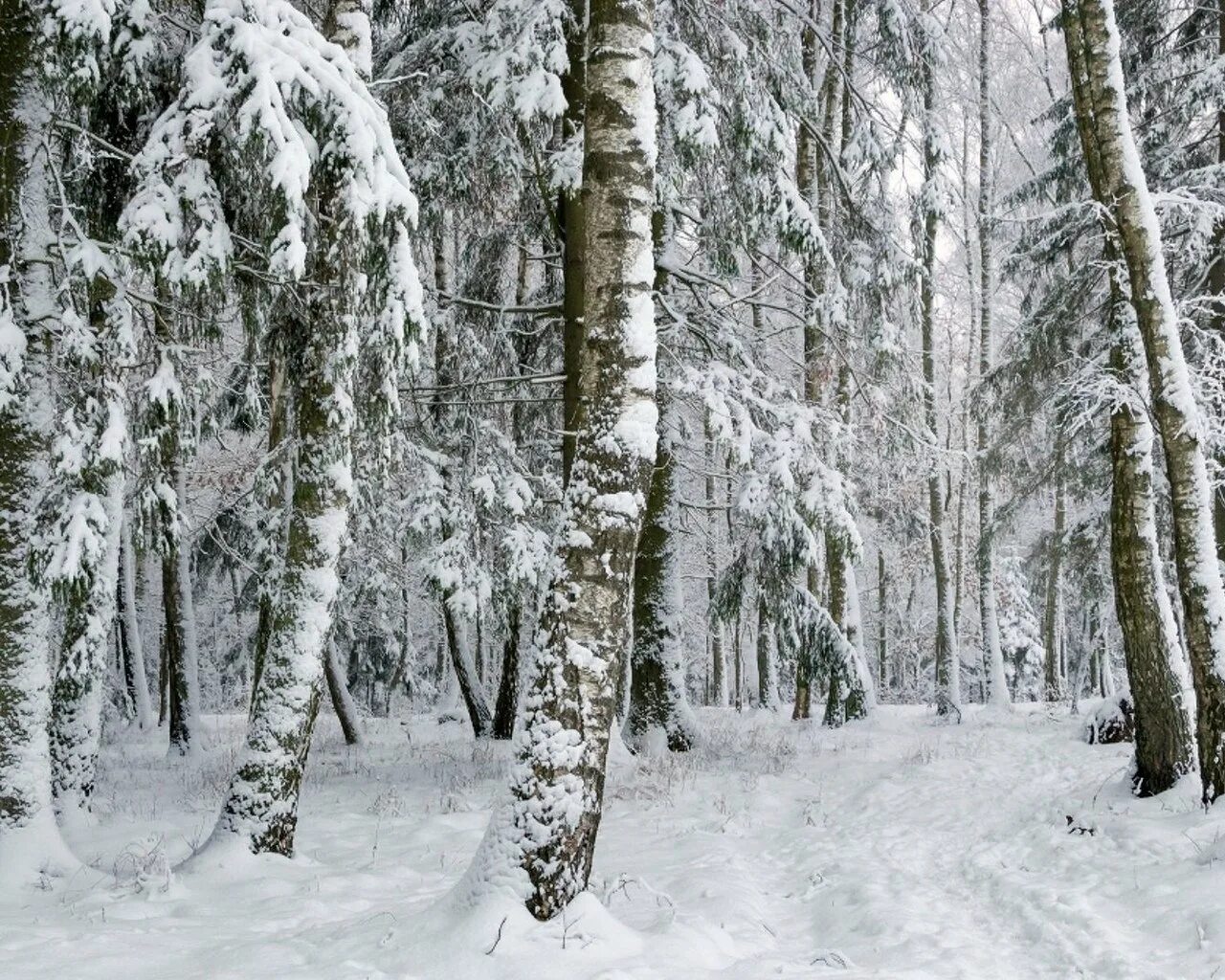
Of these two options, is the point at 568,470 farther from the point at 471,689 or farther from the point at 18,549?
the point at 471,689

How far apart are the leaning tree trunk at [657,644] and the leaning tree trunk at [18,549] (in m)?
5.74

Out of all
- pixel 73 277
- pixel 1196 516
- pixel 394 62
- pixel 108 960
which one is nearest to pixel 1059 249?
pixel 1196 516

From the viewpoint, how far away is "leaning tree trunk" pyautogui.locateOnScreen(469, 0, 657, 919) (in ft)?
13.1

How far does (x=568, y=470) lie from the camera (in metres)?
8.45

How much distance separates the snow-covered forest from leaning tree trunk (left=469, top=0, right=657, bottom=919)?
20mm

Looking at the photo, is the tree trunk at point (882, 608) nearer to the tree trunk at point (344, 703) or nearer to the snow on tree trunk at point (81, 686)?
the tree trunk at point (344, 703)

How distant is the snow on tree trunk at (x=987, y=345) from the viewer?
14461 mm

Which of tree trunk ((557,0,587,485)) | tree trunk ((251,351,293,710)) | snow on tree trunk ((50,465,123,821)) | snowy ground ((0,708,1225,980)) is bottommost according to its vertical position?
snowy ground ((0,708,1225,980))

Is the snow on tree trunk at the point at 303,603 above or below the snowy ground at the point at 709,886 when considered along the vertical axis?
above

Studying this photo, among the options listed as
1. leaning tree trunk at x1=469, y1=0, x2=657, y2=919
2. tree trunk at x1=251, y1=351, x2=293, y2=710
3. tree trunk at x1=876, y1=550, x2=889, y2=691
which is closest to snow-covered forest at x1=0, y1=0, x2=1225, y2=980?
leaning tree trunk at x1=469, y1=0, x2=657, y2=919

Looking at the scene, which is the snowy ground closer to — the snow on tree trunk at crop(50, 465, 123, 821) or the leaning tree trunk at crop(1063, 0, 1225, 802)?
the snow on tree trunk at crop(50, 465, 123, 821)

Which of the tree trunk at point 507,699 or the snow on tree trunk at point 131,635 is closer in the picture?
the tree trunk at point 507,699

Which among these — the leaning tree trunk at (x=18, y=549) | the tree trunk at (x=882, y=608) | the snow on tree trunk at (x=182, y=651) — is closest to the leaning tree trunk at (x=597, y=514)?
the leaning tree trunk at (x=18, y=549)

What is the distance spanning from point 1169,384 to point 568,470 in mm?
4885
